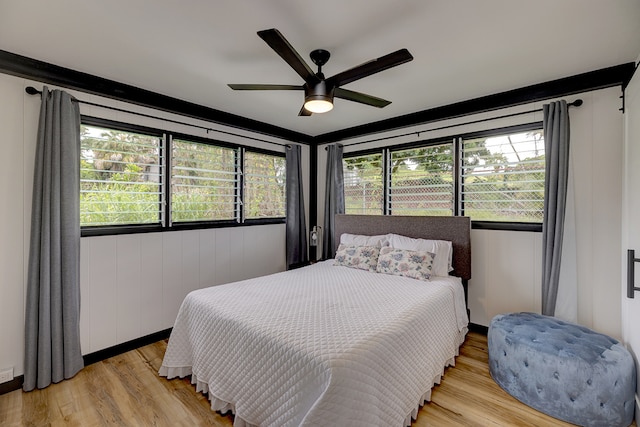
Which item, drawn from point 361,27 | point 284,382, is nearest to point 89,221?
point 284,382

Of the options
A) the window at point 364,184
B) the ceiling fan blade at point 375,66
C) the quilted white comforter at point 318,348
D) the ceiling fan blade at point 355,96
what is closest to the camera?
the quilted white comforter at point 318,348

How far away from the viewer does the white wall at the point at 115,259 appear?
216 centimetres

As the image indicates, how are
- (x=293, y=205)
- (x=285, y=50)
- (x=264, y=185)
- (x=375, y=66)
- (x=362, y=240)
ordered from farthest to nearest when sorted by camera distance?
(x=293, y=205)
(x=264, y=185)
(x=362, y=240)
(x=375, y=66)
(x=285, y=50)

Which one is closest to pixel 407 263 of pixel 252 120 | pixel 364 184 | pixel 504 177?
pixel 504 177

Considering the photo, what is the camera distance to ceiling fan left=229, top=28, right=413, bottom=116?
1.62 metres

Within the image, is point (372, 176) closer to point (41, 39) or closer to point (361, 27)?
point (361, 27)

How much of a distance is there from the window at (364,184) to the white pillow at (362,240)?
521 mm

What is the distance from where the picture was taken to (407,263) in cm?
287

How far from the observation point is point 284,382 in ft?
4.91

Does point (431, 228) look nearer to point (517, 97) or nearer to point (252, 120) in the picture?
point (517, 97)

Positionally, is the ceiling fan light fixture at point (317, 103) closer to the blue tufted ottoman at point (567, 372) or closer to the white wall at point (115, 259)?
the white wall at point (115, 259)

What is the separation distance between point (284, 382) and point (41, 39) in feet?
8.80

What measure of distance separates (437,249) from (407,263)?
0.38m

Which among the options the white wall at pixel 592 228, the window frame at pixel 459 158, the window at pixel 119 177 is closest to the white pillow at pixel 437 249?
the window frame at pixel 459 158
